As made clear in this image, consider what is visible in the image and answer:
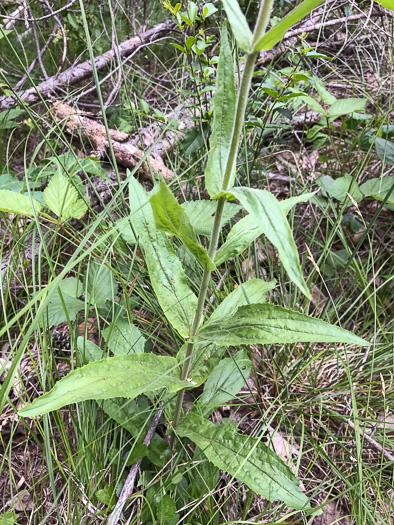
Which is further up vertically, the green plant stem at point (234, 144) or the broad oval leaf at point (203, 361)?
the green plant stem at point (234, 144)

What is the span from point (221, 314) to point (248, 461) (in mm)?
342

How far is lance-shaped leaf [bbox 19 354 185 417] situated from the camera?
0.66 meters

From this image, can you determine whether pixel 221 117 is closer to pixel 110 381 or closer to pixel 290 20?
pixel 290 20

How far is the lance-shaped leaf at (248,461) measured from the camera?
0.80m

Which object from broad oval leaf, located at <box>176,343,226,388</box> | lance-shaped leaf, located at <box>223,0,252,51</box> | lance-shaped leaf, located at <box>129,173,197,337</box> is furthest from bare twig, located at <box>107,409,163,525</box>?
lance-shaped leaf, located at <box>223,0,252,51</box>

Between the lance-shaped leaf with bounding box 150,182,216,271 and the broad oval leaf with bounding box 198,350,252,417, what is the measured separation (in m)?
0.43

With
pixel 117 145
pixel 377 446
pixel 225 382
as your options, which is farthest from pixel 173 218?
pixel 117 145

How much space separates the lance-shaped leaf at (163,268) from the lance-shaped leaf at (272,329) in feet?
0.37

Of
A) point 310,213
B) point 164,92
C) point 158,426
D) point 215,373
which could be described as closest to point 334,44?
point 164,92

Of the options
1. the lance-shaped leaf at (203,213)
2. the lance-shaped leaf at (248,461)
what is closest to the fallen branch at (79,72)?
the lance-shaped leaf at (203,213)

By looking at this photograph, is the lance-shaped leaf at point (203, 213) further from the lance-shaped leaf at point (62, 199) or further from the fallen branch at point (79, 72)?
the fallen branch at point (79, 72)

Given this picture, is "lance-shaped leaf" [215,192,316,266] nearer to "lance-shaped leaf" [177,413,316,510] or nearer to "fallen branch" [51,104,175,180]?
"lance-shaped leaf" [177,413,316,510]

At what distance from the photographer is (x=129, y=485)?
0.92 metres

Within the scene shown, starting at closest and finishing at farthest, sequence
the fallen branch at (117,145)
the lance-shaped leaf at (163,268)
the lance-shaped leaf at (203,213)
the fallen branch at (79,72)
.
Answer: the lance-shaped leaf at (163,268), the lance-shaped leaf at (203,213), the fallen branch at (117,145), the fallen branch at (79,72)
